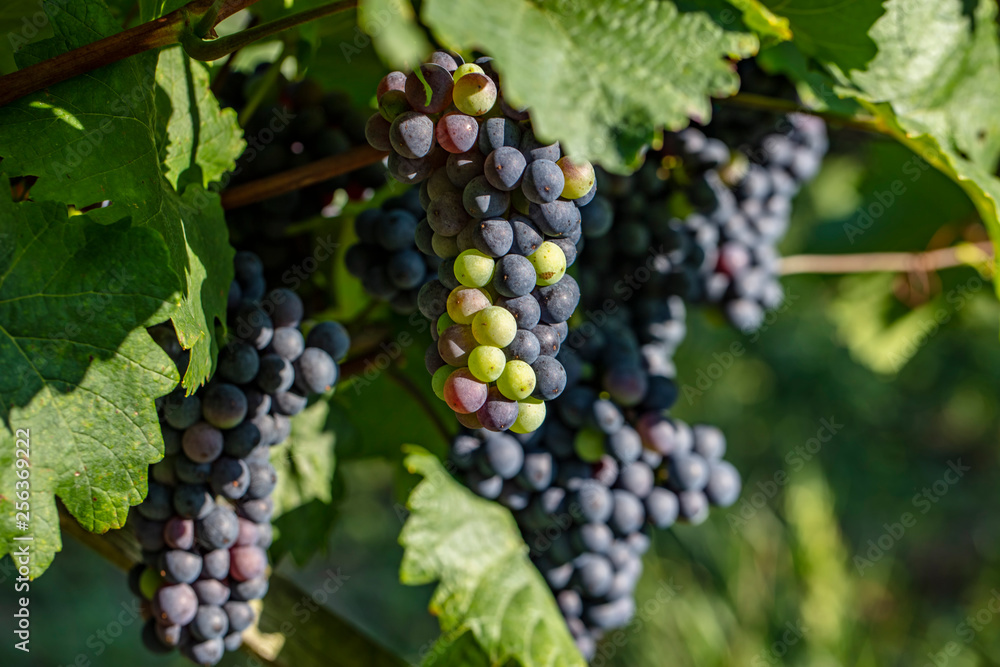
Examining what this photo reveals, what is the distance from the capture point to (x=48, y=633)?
264 centimetres

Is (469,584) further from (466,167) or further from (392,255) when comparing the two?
(466,167)

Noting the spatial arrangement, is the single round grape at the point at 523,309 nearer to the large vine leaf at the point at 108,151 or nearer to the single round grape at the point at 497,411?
the single round grape at the point at 497,411

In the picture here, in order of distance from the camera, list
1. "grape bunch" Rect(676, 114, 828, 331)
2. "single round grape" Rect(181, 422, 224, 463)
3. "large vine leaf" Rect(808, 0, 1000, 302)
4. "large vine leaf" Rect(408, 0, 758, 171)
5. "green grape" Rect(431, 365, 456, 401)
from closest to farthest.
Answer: "large vine leaf" Rect(408, 0, 758, 171) → "green grape" Rect(431, 365, 456, 401) → "single round grape" Rect(181, 422, 224, 463) → "large vine leaf" Rect(808, 0, 1000, 302) → "grape bunch" Rect(676, 114, 828, 331)

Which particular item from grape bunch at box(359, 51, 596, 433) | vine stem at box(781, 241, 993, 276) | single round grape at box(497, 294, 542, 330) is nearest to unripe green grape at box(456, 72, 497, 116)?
grape bunch at box(359, 51, 596, 433)

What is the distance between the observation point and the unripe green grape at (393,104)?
0.45m

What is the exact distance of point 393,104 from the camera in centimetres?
45

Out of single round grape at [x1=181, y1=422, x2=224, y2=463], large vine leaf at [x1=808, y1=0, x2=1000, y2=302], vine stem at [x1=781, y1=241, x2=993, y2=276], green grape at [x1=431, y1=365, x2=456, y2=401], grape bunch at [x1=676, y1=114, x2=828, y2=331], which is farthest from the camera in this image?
vine stem at [x1=781, y1=241, x2=993, y2=276]

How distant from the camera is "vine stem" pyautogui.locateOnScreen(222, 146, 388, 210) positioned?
594mm

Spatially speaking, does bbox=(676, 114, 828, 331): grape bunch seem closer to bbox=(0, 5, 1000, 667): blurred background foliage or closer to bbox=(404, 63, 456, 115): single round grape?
bbox=(0, 5, 1000, 667): blurred background foliage

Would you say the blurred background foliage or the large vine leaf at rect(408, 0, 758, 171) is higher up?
the large vine leaf at rect(408, 0, 758, 171)

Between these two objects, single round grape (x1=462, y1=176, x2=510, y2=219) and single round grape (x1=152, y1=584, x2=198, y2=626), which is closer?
single round grape (x1=462, y1=176, x2=510, y2=219)

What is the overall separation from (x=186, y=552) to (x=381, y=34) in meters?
0.44

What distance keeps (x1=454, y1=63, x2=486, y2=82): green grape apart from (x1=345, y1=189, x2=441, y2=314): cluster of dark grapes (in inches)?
7.6

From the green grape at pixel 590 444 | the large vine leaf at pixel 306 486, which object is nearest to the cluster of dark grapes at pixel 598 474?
the green grape at pixel 590 444
